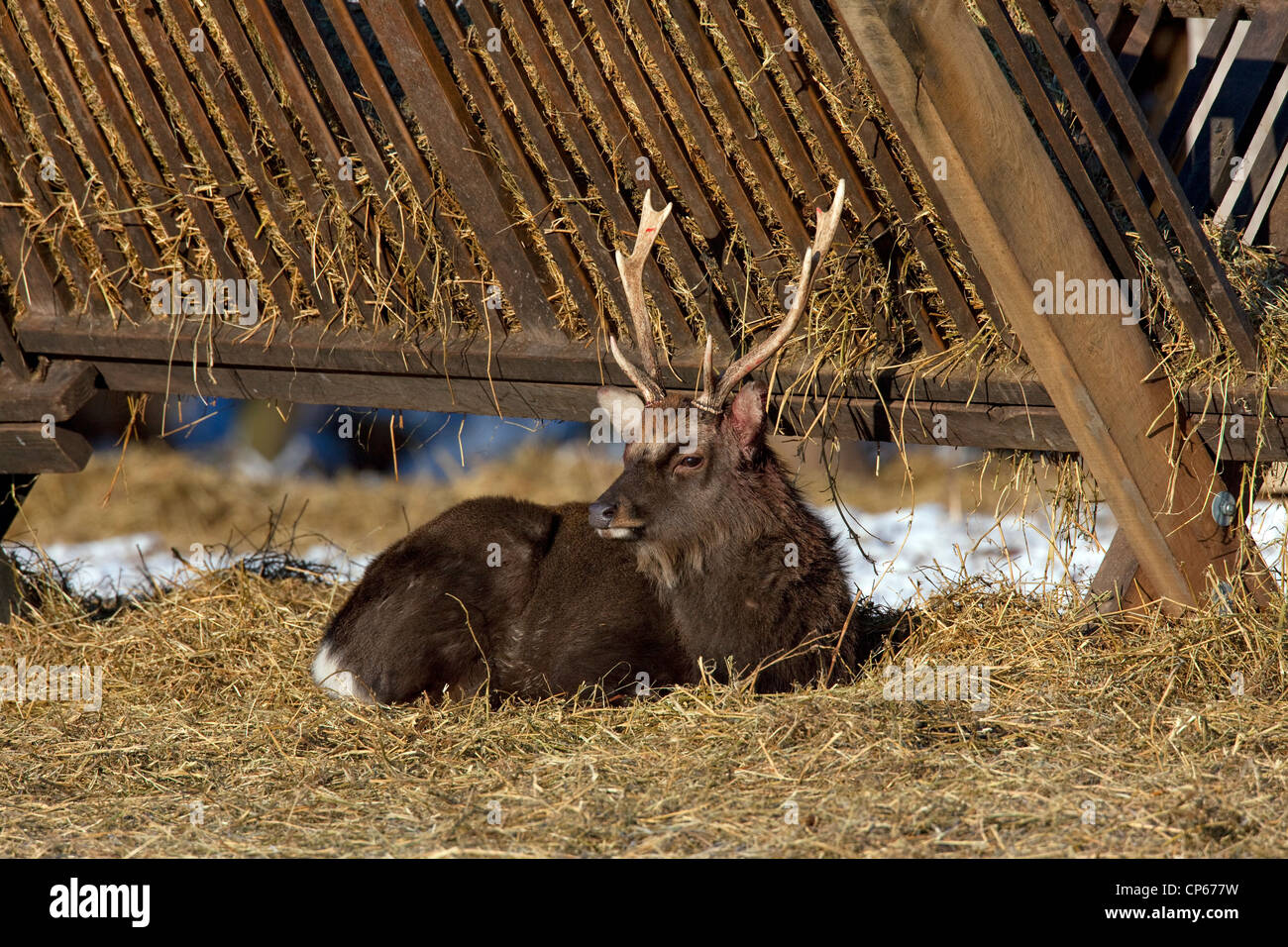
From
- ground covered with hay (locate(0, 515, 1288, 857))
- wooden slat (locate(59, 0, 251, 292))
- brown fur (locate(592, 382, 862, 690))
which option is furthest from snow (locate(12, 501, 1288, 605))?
wooden slat (locate(59, 0, 251, 292))

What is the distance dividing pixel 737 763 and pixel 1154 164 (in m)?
2.16

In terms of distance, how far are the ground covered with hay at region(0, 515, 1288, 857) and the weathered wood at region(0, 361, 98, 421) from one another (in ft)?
4.19

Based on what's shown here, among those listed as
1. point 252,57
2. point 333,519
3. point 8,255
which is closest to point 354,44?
point 252,57

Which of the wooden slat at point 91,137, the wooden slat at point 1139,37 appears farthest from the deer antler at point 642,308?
the wooden slat at point 91,137

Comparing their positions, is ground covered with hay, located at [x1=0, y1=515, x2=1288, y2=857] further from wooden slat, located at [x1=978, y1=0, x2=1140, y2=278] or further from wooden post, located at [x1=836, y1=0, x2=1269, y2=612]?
wooden slat, located at [x1=978, y1=0, x2=1140, y2=278]

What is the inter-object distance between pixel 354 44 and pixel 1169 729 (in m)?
A: 3.56

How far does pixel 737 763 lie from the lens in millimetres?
→ 3791

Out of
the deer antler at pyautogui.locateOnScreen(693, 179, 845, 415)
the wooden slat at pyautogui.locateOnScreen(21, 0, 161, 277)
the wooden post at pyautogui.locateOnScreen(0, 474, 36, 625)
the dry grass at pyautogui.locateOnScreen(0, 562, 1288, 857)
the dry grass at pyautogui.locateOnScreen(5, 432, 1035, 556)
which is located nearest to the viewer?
the dry grass at pyautogui.locateOnScreen(0, 562, 1288, 857)

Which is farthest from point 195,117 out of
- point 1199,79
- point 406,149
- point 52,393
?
point 1199,79

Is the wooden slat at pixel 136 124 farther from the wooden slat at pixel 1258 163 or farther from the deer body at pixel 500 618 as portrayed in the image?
the wooden slat at pixel 1258 163

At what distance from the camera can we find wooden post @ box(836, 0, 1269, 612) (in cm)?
379

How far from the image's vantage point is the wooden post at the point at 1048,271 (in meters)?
3.79

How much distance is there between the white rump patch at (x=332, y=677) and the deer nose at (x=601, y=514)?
1193mm

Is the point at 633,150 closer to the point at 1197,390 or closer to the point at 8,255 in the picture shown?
the point at 1197,390
